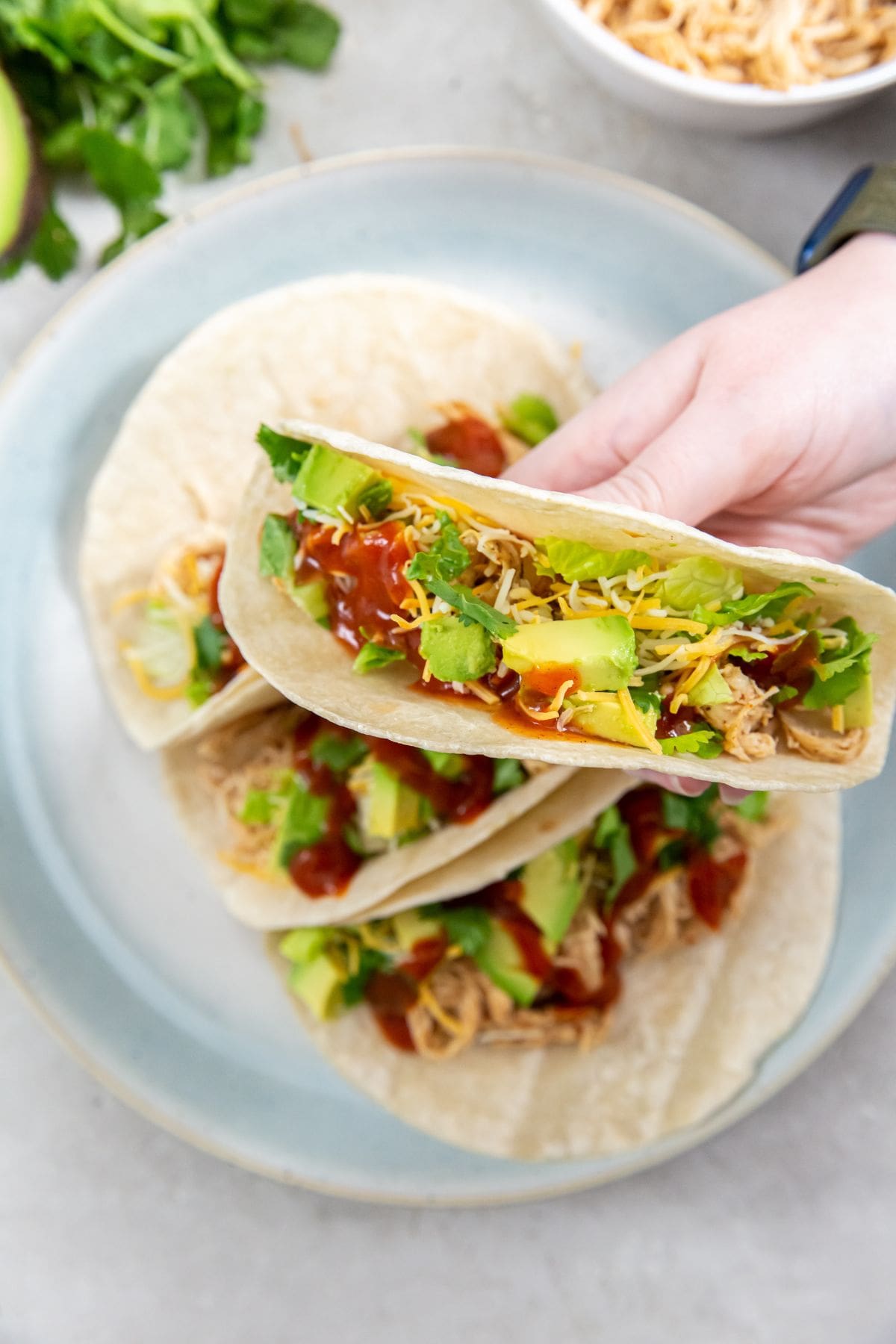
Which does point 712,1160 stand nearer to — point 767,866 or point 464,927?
point 767,866

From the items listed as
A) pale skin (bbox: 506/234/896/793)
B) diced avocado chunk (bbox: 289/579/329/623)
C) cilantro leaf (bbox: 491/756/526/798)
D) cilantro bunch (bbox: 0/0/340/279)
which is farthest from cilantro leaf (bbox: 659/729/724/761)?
cilantro bunch (bbox: 0/0/340/279)

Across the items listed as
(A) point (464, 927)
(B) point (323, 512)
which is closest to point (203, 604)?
(B) point (323, 512)

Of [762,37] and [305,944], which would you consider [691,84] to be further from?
[305,944]

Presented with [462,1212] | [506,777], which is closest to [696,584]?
[506,777]

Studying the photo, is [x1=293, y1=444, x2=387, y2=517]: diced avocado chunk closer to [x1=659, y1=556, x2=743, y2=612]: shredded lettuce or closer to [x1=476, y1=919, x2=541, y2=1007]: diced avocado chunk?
[x1=659, y1=556, x2=743, y2=612]: shredded lettuce

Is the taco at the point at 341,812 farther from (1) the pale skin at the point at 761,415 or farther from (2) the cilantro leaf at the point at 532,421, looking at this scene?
(2) the cilantro leaf at the point at 532,421
